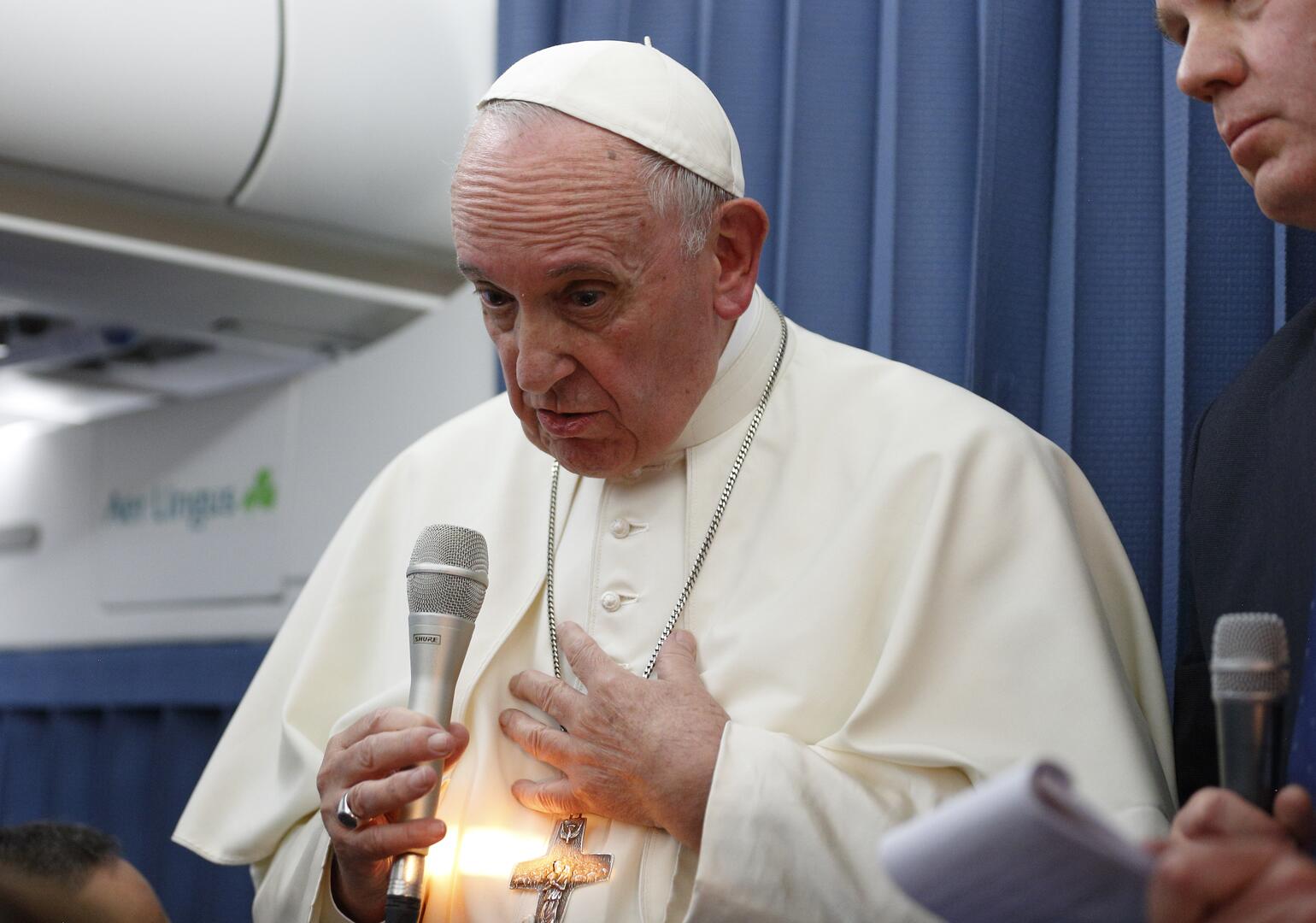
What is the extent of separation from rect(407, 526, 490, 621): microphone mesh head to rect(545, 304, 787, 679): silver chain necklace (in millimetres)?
275

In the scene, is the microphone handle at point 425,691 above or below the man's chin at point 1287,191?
below

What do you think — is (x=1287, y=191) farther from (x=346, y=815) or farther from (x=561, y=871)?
(x=346, y=815)

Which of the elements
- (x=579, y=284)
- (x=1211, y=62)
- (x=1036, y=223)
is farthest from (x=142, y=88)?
(x=1211, y=62)

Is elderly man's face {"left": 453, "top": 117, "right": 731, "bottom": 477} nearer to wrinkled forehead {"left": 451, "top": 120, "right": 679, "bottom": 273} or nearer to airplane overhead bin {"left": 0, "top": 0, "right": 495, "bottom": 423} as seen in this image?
wrinkled forehead {"left": 451, "top": 120, "right": 679, "bottom": 273}

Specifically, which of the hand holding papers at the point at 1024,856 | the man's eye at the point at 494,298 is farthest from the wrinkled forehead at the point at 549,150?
the hand holding papers at the point at 1024,856

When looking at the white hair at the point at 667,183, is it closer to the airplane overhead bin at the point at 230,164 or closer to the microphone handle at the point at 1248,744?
the airplane overhead bin at the point at 230,164

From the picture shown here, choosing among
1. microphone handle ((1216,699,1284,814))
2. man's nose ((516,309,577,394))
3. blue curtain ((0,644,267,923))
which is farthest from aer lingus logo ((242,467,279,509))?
microphone handle ((1216,699,1284,814))

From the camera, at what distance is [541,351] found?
6.56ft

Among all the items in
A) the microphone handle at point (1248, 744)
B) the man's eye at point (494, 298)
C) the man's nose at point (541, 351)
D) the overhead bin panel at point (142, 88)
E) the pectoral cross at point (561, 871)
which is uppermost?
the overhead bin panel at point (142, 88)

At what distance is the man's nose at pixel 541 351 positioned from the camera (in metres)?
2.00

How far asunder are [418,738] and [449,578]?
7.7 inches

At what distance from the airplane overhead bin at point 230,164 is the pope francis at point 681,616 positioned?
0.83 metres

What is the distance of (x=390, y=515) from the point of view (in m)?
2.51

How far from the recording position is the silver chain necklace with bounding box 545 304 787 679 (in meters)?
2.10
